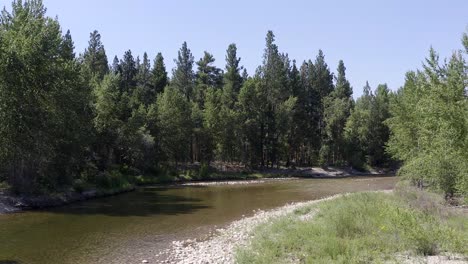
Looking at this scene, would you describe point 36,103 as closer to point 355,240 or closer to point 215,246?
point 215,246

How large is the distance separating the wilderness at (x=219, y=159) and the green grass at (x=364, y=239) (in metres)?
0.08

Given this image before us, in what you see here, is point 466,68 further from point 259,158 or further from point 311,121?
point 311,121

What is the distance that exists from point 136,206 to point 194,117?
3876 cm

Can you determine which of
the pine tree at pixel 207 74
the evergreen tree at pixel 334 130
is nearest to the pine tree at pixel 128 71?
the pine tree at pixel 207 74

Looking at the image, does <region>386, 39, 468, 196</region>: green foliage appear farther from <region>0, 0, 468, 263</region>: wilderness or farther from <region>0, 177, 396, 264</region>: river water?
<region>0, 177, 396, 264</region>: river water

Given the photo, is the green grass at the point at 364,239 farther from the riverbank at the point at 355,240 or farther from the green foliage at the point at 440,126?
the green foliage at the point at 440,126

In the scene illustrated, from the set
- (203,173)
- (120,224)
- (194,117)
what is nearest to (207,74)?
(194,117)

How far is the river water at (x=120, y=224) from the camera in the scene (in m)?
20.2

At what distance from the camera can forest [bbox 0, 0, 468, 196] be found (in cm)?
3309

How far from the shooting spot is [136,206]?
120 ft

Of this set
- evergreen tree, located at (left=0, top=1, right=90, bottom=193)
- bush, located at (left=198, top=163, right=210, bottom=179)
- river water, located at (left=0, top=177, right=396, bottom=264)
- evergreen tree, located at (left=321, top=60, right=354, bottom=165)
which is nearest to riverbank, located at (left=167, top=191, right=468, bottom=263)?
river water, located at (left=0, top=177, right=396, bottom=264)

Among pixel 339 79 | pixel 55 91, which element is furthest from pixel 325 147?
pixel 55 91

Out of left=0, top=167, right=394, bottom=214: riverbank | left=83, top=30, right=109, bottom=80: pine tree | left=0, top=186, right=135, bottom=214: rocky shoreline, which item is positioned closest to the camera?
left=0, top=186, right=135, bottom=214: rocky shoreline

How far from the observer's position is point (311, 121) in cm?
9250
